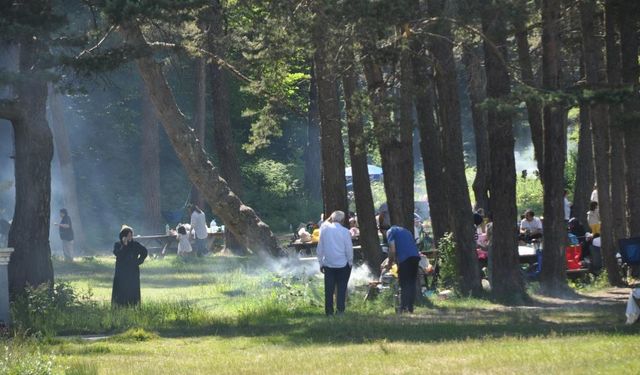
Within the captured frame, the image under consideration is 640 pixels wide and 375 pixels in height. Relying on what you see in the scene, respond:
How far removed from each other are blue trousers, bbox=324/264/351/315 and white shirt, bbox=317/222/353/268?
4.4 inches

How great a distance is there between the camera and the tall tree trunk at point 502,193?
23375mm

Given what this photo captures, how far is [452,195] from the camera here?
24531 millimetres

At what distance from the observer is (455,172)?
2444 centimetres

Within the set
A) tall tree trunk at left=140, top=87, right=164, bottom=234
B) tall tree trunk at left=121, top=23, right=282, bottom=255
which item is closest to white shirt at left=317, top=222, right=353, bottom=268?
tall tree trunk at left=121, top=23, right=282, bottom=255

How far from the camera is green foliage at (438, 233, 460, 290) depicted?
25219mm

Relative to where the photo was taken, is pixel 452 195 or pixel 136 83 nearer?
pixel 452 195

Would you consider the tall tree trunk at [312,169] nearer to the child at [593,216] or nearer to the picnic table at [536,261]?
the child at [593,216]

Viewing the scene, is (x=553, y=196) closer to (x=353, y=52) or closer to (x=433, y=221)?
(x=433, y=221)

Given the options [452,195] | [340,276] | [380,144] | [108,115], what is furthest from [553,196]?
[108,115]

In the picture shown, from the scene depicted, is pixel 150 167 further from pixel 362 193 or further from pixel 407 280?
pixel 407 280

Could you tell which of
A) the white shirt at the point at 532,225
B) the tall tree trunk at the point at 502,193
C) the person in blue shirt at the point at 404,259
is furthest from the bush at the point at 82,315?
the white shirt at the point at 532,225

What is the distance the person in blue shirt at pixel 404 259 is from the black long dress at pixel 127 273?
15.1 feet

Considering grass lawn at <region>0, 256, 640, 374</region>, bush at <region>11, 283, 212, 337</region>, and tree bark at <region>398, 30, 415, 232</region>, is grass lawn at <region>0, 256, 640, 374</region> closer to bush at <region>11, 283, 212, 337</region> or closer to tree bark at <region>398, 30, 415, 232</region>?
bush at <region>11, 283, 212, 337</region>

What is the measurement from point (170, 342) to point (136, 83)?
39.4 m
